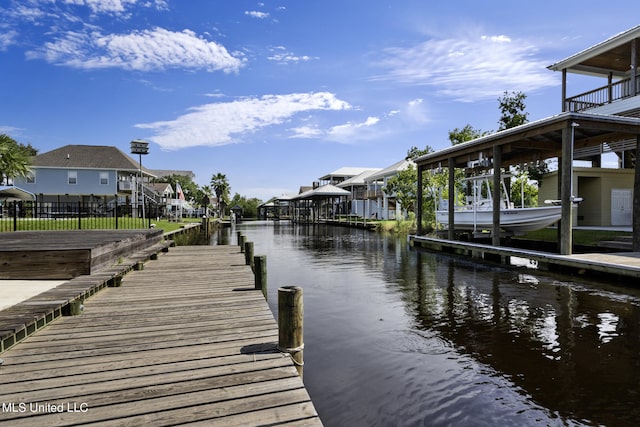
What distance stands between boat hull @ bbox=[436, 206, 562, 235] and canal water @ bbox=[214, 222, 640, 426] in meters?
4.53

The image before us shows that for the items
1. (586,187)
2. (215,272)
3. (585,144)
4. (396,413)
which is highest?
(585,144)

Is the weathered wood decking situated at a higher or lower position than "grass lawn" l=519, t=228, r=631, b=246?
higher

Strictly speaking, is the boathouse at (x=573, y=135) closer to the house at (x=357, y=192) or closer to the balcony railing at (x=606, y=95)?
the balcony railing at (x=606, y=95)

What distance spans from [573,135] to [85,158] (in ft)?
139

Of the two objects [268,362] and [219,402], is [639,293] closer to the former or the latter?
[268,362]

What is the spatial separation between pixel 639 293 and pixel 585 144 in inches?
324

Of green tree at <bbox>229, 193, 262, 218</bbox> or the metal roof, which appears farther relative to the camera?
green tree at <bbox>229, 193, 262, 218</bbox>

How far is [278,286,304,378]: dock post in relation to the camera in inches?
170

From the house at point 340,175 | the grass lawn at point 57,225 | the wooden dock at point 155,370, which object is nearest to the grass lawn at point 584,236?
the wooden dock at point 155,370

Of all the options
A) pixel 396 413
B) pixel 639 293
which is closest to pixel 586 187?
pixel 639 293

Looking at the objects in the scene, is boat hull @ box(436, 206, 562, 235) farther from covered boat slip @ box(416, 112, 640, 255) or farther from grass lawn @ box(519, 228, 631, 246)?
grass lawn @ box(519, 228, 631, 246)

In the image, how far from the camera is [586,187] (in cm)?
2288

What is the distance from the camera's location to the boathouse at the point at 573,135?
40.6 feet

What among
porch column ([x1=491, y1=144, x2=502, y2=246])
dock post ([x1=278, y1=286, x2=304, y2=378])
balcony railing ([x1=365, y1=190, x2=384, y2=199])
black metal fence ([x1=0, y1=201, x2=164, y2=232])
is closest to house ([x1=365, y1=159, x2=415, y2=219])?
balcony railing ([x1=365, y1=190, x2=384, y2=199])
